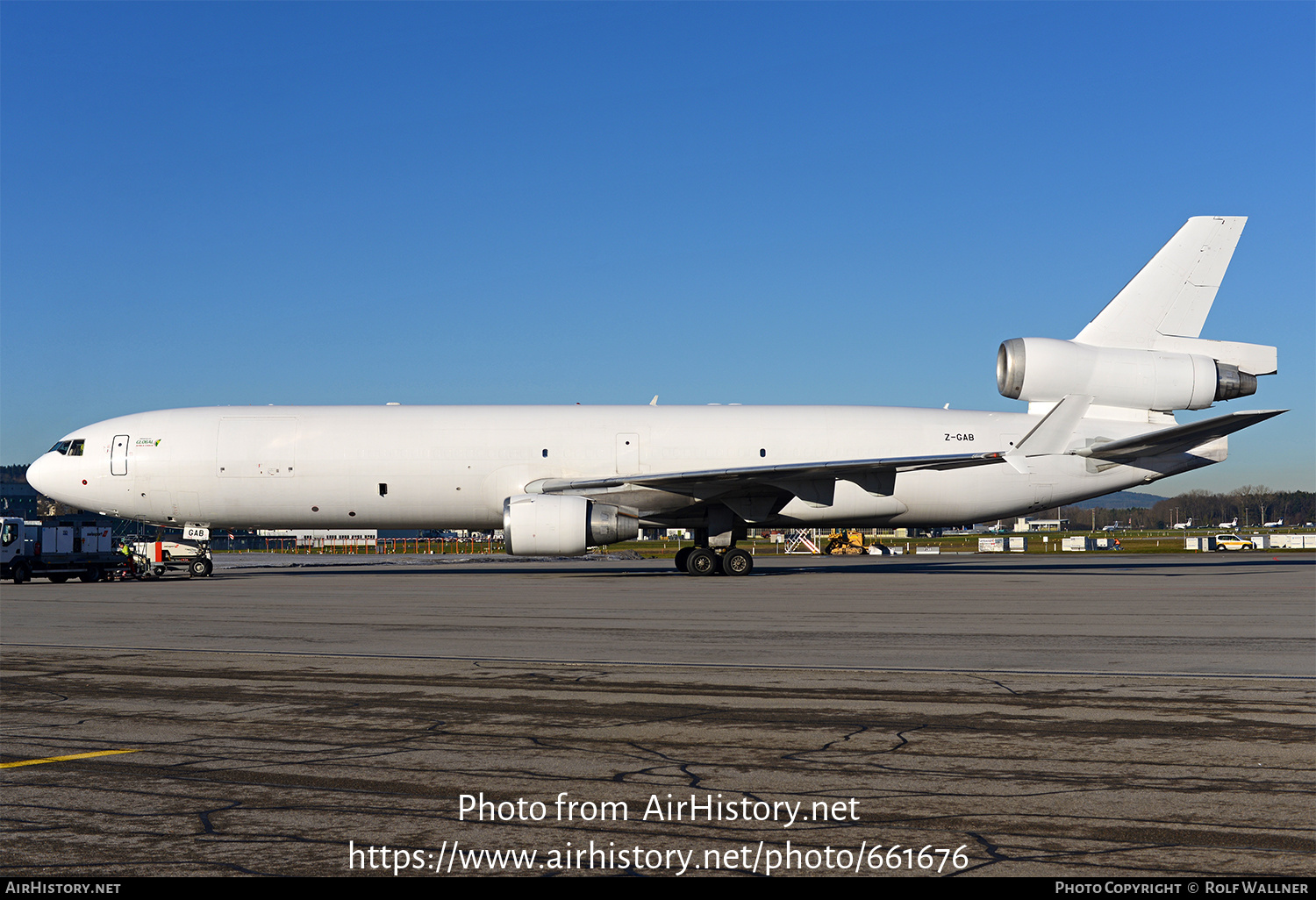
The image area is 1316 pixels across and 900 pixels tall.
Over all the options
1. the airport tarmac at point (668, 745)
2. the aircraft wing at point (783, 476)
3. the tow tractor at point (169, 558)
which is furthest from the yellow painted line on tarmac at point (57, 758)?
the tow tractor at point (169, 558)

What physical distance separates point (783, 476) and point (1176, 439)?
9.53 m

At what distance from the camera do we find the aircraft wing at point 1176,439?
22.7m

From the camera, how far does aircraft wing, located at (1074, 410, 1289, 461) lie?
22.7 metres

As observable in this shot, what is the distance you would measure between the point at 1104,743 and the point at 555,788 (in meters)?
3.42

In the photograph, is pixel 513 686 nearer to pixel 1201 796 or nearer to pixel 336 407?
pixel 1201 796

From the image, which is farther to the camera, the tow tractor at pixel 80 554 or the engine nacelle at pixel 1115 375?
the tow tractor at pixel 80 554

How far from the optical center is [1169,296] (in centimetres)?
2798

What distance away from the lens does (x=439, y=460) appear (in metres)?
26.7

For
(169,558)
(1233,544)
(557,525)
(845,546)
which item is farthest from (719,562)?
(1233,544)

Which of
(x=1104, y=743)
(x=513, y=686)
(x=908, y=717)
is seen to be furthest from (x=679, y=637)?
(x=1104, y=743)

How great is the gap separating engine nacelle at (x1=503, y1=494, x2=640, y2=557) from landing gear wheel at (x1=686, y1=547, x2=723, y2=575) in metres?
2.34

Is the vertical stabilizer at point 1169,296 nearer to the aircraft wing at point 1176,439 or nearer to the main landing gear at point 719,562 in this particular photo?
the aircraft wing at point 1176,439

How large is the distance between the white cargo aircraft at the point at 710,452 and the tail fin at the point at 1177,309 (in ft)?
0.14

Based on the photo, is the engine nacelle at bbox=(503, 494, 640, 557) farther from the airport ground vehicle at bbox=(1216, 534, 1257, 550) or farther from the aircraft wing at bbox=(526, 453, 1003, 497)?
the airport ground vehicle at bbox=(1216, 534, 1257, 550)
